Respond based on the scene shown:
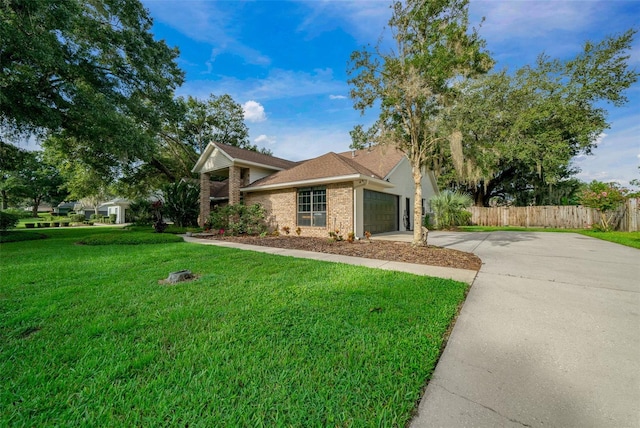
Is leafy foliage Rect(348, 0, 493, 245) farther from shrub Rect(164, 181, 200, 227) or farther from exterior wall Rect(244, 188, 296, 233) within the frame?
shrub Rect(164, 181, 200, 227)

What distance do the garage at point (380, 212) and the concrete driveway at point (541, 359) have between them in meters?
7.17

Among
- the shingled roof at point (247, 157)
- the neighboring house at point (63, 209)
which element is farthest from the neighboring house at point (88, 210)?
the shingled roof at point (247, 157)

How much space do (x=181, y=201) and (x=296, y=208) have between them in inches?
347

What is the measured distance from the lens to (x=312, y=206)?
37.4ft

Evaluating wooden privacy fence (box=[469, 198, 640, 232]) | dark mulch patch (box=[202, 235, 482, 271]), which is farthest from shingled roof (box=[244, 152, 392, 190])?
wooden privacy fence (box=[469, 198, 640, 232])

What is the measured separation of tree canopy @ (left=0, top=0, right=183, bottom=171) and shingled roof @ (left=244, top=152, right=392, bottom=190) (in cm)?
610

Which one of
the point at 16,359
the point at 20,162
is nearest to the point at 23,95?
the point at 20,162

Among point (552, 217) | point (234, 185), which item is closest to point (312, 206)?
point (234, 185)

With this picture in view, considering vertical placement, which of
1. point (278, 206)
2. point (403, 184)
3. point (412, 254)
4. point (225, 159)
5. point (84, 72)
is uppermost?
point (84, 72)

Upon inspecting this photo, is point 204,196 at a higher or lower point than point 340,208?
higher

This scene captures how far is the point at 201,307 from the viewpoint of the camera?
322cm

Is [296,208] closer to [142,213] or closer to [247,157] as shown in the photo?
[247,157]

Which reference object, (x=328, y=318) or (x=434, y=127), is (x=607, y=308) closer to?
(x=328, y=318)

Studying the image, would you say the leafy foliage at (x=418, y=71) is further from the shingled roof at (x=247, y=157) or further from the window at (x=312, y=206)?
the shingled roof at (x=247, y=157)
